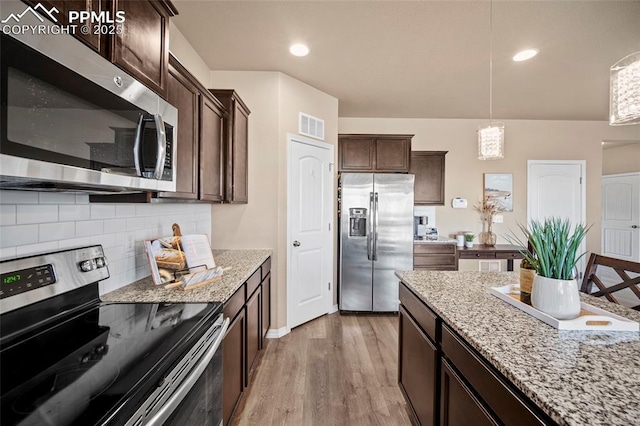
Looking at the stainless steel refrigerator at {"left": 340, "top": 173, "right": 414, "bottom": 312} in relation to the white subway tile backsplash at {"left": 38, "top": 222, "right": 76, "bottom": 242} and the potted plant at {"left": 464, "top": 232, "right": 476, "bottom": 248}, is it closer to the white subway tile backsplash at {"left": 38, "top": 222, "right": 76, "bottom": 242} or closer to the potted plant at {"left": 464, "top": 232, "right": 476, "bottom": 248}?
the potted plant at {"left": 464, "top": 232, "right": 476, "bottom": 248}

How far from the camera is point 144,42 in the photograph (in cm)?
119

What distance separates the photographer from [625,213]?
207 inches

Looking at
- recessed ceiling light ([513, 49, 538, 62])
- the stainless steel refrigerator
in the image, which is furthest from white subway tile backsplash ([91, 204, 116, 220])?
recessed ceiling light ([513, 49, 538, 62])

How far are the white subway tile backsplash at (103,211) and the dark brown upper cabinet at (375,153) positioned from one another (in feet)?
8.97

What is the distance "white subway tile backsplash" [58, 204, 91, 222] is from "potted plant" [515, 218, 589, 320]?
2044 mm

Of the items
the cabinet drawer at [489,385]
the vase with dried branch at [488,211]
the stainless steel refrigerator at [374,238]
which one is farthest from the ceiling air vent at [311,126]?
the vase with dried branch at [488,211]

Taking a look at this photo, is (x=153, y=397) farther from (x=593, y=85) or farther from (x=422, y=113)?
(x=593, y=85)

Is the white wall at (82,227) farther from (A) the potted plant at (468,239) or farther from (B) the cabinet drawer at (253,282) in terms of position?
(A) the potted plant at (468,239)

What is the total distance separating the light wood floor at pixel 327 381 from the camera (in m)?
1.84

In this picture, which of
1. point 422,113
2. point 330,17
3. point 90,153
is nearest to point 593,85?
point 422,113

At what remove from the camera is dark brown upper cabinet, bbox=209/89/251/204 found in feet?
7.96

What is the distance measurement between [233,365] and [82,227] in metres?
1.08

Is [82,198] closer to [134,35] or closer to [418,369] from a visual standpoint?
[134,35]

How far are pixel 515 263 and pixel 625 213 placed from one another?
122 inches
